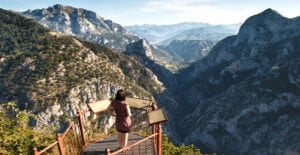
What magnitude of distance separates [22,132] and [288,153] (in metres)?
189

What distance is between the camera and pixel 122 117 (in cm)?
1562

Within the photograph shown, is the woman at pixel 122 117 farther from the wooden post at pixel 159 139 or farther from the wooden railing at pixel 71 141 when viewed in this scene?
the wooden railing at pixel 71 141

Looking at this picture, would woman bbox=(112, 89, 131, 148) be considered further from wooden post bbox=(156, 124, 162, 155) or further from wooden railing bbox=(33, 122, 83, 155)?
wooden railing bbox=(33, 122, 83, 155)

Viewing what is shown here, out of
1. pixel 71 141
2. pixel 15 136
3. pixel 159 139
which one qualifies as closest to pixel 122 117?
pixel 159 139

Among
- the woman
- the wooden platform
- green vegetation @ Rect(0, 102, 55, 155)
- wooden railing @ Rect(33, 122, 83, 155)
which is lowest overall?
green vegetation @ Rect(0, 102, 55, 155)

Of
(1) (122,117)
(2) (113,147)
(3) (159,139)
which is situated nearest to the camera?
(3) (159,139)

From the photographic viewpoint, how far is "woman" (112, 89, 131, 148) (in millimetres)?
15453

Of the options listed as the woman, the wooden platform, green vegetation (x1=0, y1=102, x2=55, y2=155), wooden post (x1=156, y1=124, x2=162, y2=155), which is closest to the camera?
wooden post (x1=156, y1=124, x2=162, y2=155)

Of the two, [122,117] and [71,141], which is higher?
[122,117]

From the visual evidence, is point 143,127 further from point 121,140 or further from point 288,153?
point 288,153

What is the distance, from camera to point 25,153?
21828 mm

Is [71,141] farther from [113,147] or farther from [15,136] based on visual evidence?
[15,136]

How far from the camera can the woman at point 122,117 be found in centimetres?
1545

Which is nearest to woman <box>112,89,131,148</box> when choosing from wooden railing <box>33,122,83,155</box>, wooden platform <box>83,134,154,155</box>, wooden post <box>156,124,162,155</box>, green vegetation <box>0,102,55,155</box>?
wooden platform <box>83,134,154,155</box>
